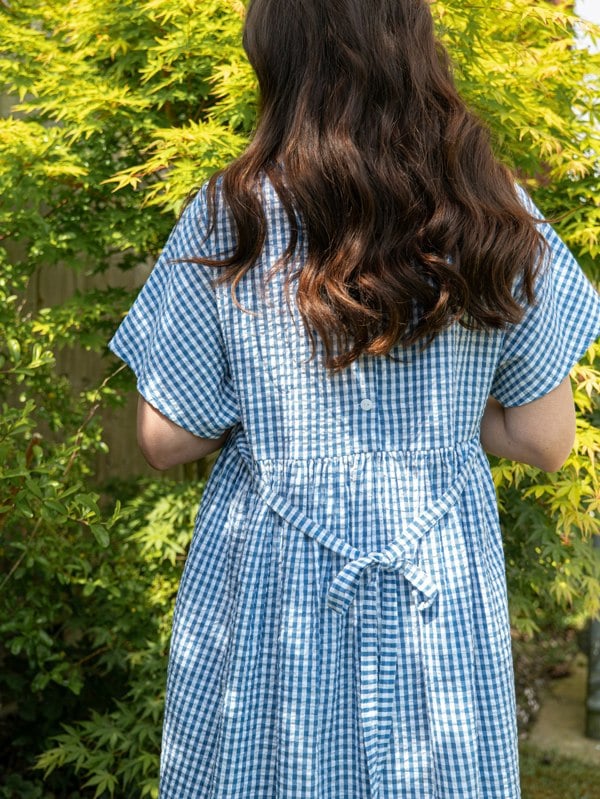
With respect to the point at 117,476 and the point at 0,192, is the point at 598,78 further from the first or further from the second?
the point at 117,476

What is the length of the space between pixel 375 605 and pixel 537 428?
1.26 ft

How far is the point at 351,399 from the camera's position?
1.43 meters

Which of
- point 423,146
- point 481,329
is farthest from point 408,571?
point 423,146

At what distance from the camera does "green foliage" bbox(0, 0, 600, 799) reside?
94.7 inches

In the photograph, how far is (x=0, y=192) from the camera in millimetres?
2523

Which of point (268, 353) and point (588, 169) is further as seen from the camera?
point (588, 169)

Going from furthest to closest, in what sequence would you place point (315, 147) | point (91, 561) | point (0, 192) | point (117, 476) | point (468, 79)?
point (117, 476), point (91, 561), point (0, 192), point (468, 79), point (315, 147)

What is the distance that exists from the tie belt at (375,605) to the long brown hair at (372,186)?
9.9 inches

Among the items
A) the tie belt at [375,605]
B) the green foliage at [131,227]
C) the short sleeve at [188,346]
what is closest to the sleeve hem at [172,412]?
the short sleeve at [188,346]

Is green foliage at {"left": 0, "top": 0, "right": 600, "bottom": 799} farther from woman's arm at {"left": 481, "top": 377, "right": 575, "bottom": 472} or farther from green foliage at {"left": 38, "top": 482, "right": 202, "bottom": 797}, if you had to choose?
woman's arm at {"left": 481, "top": 377, "right": 575, "bottom": 472}

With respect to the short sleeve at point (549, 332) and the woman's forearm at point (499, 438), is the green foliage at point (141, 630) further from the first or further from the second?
the short sleeve at point (549, 332)

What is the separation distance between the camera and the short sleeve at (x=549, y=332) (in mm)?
1475

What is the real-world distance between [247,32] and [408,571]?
31.7 inches

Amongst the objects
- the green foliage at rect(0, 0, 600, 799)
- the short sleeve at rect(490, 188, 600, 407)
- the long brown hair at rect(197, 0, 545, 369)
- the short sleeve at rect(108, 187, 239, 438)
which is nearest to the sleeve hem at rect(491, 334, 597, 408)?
the short sleeve at rect(490, 188, 600, 407)
